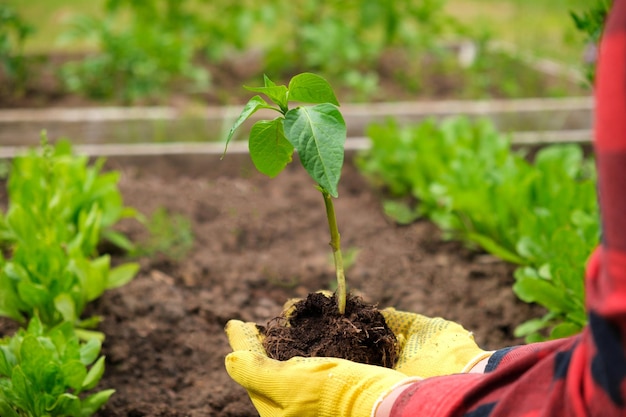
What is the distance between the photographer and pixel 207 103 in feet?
14.5

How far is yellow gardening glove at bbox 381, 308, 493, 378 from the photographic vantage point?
168cm

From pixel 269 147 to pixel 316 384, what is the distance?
0.50m

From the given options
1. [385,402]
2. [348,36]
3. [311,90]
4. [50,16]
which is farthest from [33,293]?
[50,16]

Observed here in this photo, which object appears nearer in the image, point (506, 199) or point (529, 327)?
point (529, 327)

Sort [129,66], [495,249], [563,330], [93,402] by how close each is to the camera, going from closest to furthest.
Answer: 1. [93,402]
2. [563,330]
3. [495,249]
4. [129,66]

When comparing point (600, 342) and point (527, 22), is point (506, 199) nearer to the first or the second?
point (600, 342)

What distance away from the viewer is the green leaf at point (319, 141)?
1.51 meters

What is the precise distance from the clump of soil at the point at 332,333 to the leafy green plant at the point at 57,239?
29.4 inches

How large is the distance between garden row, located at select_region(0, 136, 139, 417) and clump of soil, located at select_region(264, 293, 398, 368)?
1.57ft

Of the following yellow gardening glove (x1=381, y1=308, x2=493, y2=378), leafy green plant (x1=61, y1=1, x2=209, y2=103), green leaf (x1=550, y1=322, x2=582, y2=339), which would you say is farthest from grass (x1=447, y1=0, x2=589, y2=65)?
yellow gardening glove (x1=381, y1=308, x2=493, y2=378)

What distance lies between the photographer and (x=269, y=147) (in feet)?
5.47

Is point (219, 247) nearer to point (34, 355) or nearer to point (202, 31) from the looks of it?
point (34, 355)

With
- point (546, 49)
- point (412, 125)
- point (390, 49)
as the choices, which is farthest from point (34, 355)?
point (546, 49)

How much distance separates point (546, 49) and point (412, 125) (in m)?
2.07
